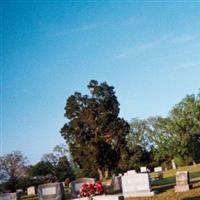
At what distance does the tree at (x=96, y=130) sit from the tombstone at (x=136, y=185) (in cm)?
2933

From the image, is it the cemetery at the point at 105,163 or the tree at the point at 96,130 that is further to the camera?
the tree at the point at 96,130

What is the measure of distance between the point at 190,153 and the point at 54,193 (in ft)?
164

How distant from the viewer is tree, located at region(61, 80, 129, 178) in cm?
5309

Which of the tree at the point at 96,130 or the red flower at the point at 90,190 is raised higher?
the tree at the point at 96,130

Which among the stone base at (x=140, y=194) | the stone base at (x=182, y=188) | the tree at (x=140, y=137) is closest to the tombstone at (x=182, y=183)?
the stone base at (x=182, y=188)

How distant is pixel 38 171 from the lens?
71.9 m

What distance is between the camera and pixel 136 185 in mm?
22625

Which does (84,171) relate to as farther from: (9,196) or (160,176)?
(9,196)

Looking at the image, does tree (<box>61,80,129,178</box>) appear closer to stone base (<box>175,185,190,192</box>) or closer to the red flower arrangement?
stone base (<box>175,185,190,192</box>)

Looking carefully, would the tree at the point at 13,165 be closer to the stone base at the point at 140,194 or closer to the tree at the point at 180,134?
the tree at the point at 180,134

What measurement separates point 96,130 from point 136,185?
32.1 m

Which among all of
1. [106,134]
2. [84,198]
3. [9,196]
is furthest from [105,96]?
[84,198]

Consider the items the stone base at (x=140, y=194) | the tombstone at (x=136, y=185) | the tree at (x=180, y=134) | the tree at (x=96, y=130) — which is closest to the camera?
the stone base at (x=140, y=194)

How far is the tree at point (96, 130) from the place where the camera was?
5309 centimetres
